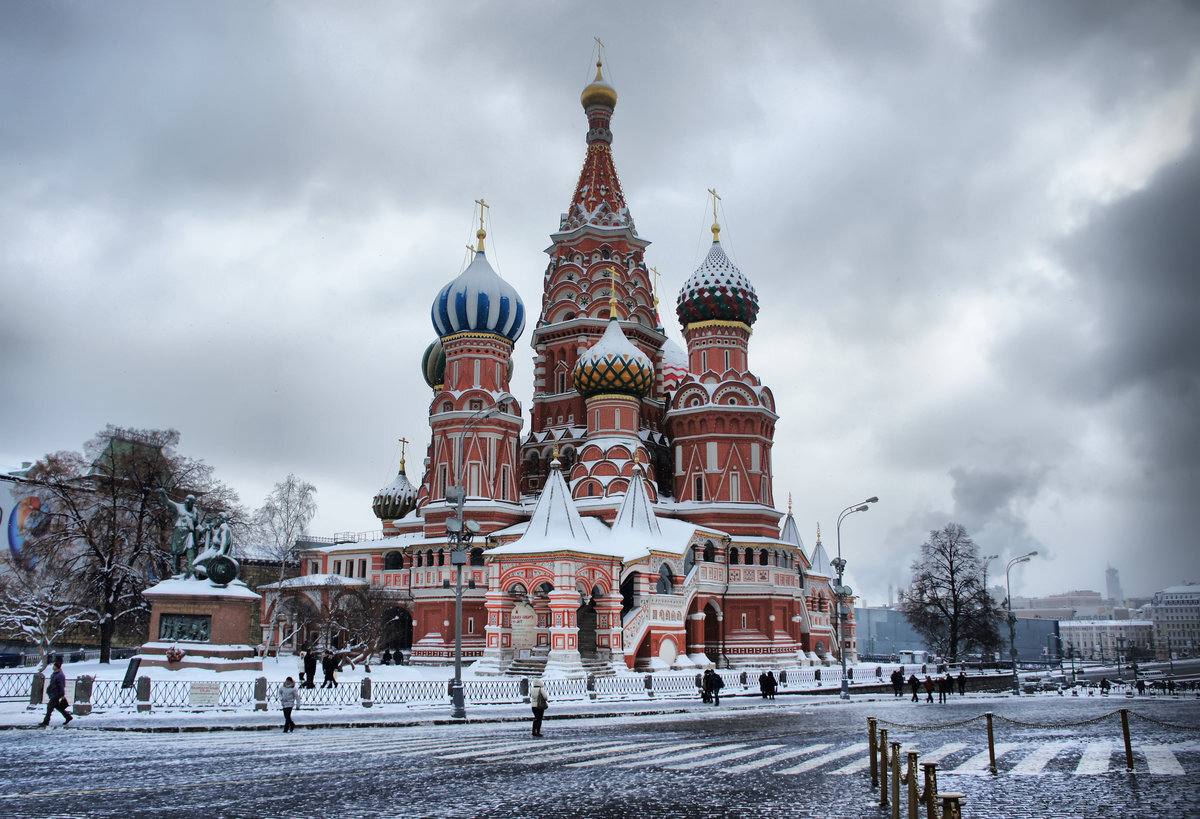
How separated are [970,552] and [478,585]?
99.5 feet

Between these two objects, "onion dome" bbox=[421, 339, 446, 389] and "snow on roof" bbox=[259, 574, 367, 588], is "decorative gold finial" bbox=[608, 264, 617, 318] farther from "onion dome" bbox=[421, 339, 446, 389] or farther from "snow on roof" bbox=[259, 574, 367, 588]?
"snow on roof" bbox=[259, 574, 367, 588]

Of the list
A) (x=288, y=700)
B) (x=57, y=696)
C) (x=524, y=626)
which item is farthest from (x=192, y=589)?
(x=524, y=626)

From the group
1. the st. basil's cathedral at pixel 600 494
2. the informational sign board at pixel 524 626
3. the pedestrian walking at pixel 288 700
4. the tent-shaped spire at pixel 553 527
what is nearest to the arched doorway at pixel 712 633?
the st. basil's cathedral at pixel 600 494

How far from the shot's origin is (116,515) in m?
38.6

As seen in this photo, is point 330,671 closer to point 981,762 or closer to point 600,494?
point 981,762

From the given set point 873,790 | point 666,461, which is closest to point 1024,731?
point 873,790

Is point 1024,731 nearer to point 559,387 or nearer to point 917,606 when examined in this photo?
point 559,387

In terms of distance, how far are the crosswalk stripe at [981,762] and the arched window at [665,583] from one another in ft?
83.4

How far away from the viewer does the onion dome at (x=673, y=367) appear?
180 ft

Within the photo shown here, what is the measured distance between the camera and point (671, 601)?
Result: 39781 millimetres

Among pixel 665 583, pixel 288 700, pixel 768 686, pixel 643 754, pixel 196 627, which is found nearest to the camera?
pixel 643 754

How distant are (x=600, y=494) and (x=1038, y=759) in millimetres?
29959

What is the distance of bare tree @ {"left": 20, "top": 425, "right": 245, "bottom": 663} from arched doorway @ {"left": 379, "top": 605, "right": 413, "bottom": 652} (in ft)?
30.6

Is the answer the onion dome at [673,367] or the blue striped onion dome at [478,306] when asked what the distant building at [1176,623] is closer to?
the onion dome at [673,367]
